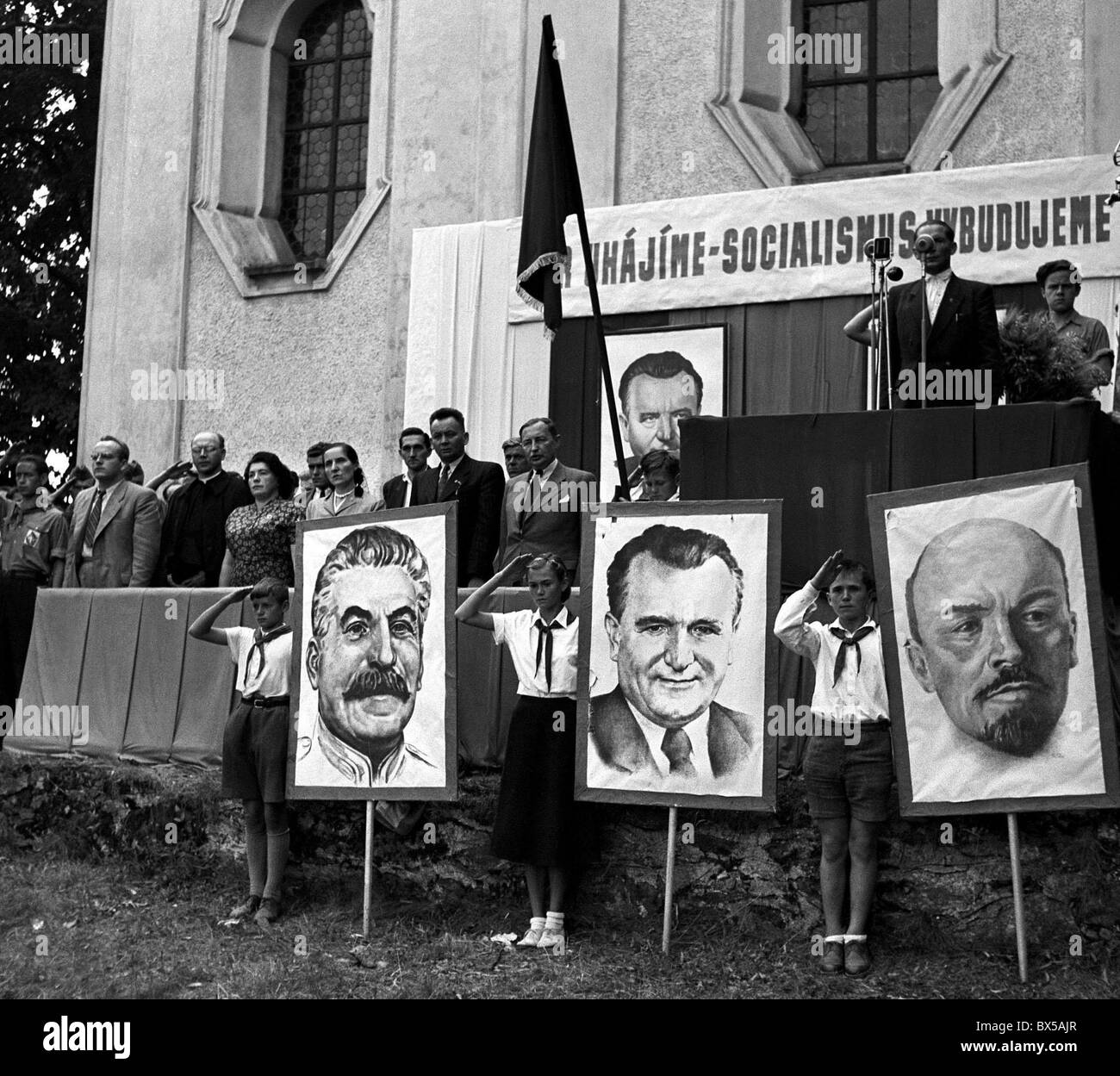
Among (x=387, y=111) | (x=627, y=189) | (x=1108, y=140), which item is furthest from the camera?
(x=387, y=111)

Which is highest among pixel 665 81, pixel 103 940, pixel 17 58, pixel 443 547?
pixel 17 58

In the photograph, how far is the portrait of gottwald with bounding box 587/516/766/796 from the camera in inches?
364

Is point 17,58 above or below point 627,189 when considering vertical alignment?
above

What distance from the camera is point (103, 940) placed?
391 inches

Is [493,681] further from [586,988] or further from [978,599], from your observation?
[978,599]

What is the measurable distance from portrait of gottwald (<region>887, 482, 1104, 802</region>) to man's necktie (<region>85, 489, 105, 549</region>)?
662cm

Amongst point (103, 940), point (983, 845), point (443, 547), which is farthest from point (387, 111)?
point (983, 845)

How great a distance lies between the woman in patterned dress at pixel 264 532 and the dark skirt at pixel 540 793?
2.50 metres

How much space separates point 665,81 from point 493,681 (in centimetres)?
810

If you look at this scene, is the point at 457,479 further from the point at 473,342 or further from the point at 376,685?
the point at 473,342

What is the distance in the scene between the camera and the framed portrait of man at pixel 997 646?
8.52 meters

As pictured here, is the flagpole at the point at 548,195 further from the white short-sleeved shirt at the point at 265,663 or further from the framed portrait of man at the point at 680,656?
the white short-sleeved shirt at the point at 265,663
